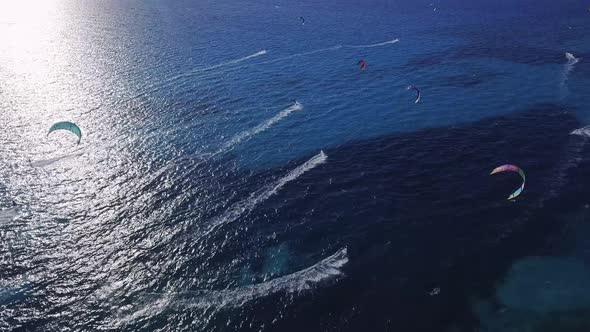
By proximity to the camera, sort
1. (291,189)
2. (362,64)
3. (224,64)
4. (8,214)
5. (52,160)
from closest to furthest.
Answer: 1. (8,214)
2. (291,189)
3. (52,160)
4. (362,64)
5. (224,64)

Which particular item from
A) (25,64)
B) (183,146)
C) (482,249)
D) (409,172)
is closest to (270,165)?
(183,146)

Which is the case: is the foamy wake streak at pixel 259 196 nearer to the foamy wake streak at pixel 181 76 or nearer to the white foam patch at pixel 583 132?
the white foam patch at pixel 583 132

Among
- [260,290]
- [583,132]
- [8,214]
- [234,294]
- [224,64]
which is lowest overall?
[583,132]

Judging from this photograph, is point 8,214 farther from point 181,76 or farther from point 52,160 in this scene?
point 181,76

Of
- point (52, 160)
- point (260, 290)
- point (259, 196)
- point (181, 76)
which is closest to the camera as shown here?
point (260, 290)

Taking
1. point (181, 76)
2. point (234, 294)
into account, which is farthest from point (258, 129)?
point (234, 294)

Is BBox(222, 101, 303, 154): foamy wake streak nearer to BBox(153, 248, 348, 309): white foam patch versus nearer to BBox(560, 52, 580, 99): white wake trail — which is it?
BBox(153, 248, 348, 309): white foam patch

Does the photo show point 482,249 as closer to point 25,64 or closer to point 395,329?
point 395,329

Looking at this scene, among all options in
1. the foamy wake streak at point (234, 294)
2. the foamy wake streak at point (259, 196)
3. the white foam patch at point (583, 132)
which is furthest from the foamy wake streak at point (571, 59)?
the foamy wake streak at point (234, 294)

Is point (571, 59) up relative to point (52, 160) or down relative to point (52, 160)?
down
